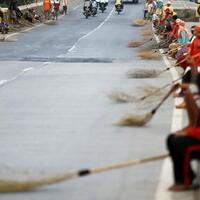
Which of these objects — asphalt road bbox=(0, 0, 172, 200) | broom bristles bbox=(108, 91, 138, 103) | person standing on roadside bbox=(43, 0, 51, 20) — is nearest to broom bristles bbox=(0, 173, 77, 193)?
asphalt road bbox=(0, 0, 172, 200)

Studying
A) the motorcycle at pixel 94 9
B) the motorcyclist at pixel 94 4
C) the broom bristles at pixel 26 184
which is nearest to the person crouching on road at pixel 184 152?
the broom bristles at pixel 26 184

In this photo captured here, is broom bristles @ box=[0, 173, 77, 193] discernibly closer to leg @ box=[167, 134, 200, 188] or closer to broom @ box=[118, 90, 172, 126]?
leg @ box=[167, 134, 200, 188]

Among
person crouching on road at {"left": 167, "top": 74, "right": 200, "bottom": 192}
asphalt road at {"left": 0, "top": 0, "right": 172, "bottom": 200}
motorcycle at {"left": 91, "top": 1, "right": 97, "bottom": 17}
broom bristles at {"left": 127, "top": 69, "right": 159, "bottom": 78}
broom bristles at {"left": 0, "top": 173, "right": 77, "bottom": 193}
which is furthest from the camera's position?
motorcycle at {"left": 91, "top": 1, "right": 97, "bottom": 17}

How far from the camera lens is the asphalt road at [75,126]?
302 inches

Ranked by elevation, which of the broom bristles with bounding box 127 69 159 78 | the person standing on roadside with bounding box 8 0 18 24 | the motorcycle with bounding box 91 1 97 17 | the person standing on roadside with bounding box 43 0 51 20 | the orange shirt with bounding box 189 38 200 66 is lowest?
the motorcycle with bounding box 91 1 97 17

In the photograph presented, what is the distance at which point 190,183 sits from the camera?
277 inches

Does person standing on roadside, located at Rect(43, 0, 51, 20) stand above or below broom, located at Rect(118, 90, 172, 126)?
below

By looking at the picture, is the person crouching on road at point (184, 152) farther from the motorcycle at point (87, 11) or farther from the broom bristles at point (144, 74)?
the motorcycle at point (87, 11)

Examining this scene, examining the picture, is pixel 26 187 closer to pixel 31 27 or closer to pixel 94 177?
pixel 94 177

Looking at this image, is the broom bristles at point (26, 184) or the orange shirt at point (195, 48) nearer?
→ the broom bristles at point (26, 184)

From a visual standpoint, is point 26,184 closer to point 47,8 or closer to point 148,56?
point 148,56

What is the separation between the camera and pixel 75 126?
37.5ft

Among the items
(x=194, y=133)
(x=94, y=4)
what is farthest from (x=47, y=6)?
(x=194, y=133)

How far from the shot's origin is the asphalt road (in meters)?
7.68
